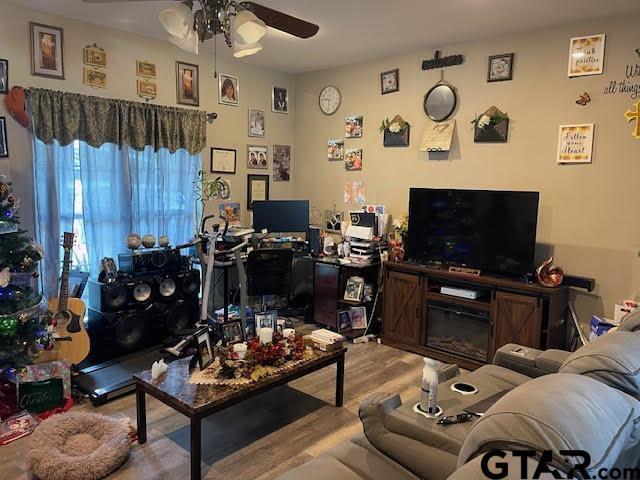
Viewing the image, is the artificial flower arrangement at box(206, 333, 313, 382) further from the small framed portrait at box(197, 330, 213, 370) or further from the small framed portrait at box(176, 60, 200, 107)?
the small framed portrait at box(176, 60, 200, 107)

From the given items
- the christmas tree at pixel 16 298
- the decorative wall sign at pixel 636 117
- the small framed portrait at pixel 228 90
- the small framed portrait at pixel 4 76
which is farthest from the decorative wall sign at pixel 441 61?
the christmas tree at pixel 16 298

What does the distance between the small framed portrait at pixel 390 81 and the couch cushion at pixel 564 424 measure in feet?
12.9

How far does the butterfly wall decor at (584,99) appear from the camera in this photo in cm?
346

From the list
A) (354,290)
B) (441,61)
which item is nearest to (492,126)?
(441,61)

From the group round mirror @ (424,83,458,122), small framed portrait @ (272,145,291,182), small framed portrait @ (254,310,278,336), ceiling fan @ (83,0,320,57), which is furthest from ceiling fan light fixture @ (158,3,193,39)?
small framed portrait @ (272,145,291,182)

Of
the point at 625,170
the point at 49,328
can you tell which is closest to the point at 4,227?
the point at 49,328

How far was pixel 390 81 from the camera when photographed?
180 inches

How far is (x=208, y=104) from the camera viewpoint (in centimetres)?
468

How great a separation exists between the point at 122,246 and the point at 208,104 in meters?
1.68

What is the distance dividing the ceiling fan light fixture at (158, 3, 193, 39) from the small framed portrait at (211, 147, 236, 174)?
2.50 meters

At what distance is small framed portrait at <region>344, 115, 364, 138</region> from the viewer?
4.90m

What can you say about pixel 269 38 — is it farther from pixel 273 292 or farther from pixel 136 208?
pixel 273 292

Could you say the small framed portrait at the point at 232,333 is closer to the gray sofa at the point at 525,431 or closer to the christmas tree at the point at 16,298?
the christmas tree at the point at 16,298

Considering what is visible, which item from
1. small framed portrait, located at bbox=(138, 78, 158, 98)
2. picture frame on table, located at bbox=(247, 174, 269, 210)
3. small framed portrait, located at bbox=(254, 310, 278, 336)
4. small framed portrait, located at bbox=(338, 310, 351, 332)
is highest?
small framed portrait, located at bbox=(138, 78, 158, 98)
